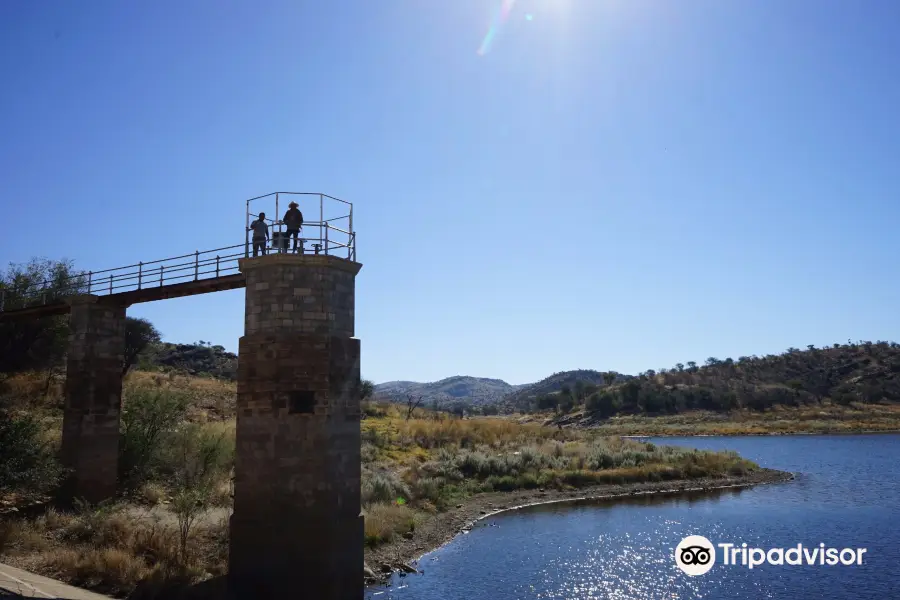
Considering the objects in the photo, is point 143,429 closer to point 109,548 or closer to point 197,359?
point 109,548

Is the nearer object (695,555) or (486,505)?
(695,555)

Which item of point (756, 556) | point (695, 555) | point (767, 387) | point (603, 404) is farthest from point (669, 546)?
point (767, 387)

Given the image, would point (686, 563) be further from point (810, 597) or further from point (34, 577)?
point (34, 577)

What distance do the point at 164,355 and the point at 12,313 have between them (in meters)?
49.8

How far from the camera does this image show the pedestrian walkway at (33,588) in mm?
12418

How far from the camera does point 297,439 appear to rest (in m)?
15.5

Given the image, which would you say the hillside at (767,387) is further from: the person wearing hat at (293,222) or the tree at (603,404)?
the person wearing hat at (293,222)

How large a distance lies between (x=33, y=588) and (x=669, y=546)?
19.3 metres

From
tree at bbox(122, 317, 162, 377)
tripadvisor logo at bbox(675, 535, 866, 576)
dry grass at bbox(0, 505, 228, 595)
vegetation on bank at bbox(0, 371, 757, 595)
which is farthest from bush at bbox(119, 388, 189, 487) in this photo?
tree at bbox(122, 317, 162, 377)

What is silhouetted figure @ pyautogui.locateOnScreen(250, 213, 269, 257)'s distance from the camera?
17.3 metres

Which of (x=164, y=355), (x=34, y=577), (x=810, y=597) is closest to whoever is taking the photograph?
(x=34, y=577)

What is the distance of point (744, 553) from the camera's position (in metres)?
21.9

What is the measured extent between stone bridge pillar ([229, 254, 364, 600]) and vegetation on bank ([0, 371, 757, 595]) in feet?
6.84

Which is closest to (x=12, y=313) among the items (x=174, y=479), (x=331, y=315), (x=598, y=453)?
(x=174, y=479)
